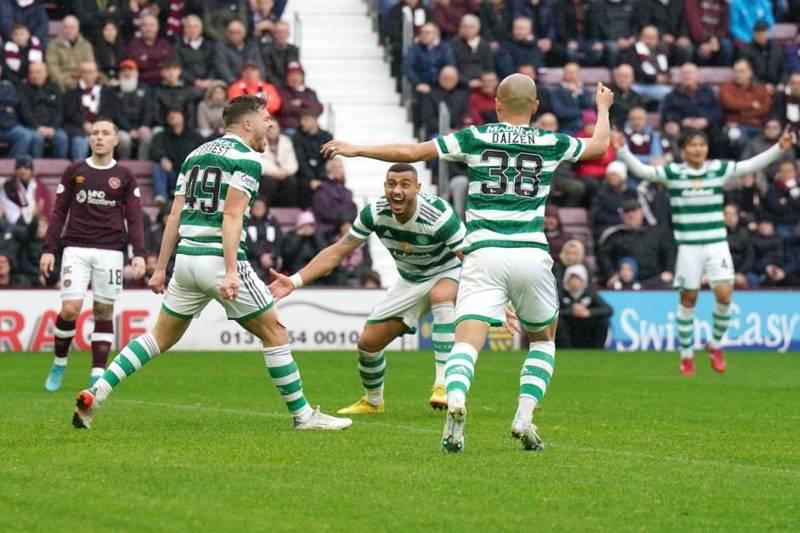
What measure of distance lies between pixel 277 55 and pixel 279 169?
110 inches

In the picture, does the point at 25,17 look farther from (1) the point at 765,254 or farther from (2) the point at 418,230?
(2) the point at 418,230

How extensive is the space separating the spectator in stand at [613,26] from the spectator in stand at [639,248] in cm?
476

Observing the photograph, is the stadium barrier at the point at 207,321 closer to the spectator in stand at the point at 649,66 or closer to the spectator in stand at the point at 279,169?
the spectator in stand at the point at 279,169

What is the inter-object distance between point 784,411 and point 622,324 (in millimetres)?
11202

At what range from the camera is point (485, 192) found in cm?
1021

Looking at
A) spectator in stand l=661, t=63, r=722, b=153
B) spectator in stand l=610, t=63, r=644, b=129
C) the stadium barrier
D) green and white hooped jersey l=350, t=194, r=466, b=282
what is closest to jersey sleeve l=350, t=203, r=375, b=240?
green and white hooped jersey l=350, t=194, r=466, b=282

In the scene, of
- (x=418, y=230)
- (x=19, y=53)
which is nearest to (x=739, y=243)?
(x=19, y=53)

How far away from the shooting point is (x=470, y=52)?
1138 inches

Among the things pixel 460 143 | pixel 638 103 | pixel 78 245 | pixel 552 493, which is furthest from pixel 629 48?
pixel 552 493

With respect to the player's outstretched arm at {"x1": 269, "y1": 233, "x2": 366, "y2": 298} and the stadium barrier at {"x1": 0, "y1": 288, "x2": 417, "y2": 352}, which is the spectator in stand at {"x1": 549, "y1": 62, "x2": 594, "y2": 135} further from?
the player's outstretched arm at {"x1": 269, "y1": 233, "x2": 366, "y2": 298}

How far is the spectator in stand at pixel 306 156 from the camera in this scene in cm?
2658

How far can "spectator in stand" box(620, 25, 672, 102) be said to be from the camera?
3014 cm

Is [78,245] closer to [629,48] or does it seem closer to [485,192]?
[485,192]

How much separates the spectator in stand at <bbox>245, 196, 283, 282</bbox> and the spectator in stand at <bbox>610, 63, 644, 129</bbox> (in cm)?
685
